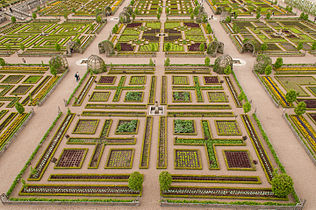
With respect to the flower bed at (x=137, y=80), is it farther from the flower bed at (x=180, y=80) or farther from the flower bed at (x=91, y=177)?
the flower bed at (x=91, y=177)

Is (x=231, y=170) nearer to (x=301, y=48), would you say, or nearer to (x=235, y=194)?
(x=235, y=194)

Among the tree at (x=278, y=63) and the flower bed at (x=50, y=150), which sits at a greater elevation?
the tree at (x=278, y=63)

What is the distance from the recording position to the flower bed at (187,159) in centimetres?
3201

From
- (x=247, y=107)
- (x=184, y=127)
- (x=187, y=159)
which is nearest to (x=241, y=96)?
(x=247, y=107)

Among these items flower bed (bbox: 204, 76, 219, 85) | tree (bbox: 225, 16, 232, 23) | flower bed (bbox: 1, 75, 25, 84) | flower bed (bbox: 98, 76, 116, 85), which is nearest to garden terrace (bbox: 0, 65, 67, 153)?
flower bed (bbox: 1, 75, 25, 84)

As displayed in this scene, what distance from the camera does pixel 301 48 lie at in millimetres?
63406

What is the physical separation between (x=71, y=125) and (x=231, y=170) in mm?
29172

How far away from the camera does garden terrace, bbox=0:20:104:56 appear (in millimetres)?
67375

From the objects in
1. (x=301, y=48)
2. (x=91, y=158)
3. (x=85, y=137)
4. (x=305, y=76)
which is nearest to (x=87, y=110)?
(x=85, y=137)

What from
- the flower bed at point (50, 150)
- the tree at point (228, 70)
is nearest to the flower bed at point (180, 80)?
the tree at point (228, 70)

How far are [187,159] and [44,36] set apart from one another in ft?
240

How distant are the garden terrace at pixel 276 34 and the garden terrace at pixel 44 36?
53684mm

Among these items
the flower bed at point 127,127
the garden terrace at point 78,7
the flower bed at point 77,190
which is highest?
the garden terrace at point 78,7

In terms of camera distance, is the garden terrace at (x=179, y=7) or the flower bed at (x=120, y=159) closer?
the flower bed at (x=120, y=159)
